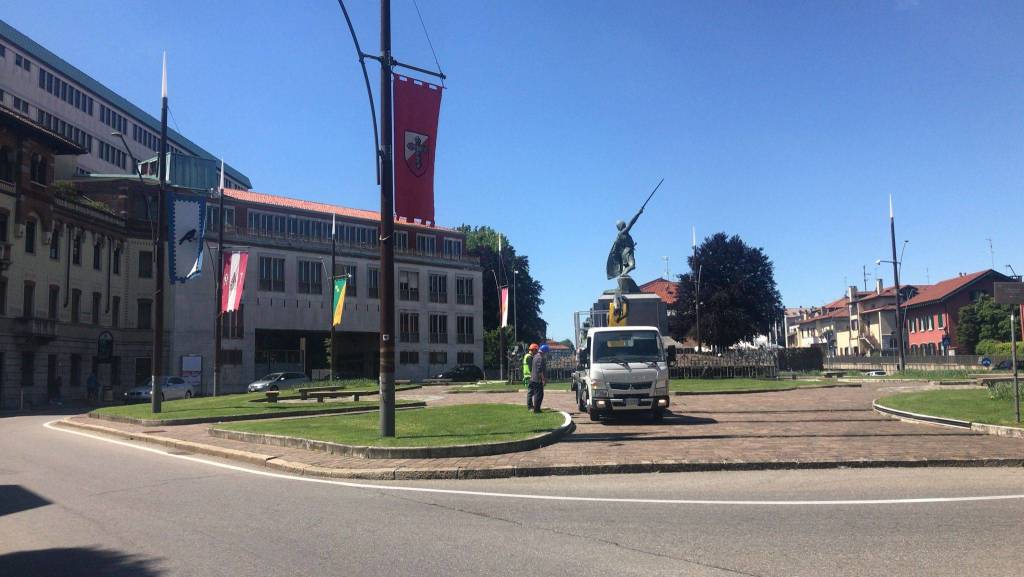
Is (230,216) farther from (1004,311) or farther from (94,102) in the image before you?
(1004,311)

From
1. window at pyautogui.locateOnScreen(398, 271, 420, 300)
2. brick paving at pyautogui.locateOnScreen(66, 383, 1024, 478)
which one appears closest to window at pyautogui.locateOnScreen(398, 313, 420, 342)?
window at pyautogui.locateOnScreen(398, 271, 420, 300)

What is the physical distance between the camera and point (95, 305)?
1991 inches

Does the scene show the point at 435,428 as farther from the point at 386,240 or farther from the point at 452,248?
the point at 452,248

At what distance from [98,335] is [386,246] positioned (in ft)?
146

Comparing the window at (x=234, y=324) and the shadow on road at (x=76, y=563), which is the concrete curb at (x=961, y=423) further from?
the window at (x=234, y=324)

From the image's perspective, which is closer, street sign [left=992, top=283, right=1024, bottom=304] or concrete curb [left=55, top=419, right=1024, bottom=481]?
concrete curb [left=55, top=419, right=1024, bottom=481]

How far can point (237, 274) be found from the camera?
32500 millimetres

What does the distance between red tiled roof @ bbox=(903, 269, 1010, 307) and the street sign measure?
2777 inches

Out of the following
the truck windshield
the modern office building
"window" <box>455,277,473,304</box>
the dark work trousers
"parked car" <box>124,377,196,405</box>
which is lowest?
"parked car" <box>124,377,196,405</box>

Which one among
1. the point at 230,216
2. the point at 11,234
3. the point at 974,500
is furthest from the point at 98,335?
the point at 974,500

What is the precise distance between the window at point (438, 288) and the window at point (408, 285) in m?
1.58

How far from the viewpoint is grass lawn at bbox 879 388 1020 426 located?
51.3 feet

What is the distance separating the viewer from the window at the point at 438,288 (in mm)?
72000

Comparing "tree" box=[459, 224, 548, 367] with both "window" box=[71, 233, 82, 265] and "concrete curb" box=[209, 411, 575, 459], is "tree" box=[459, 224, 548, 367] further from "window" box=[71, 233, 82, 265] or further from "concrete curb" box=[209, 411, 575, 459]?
"concrete curb" box=[209, 411, 575, 459]
